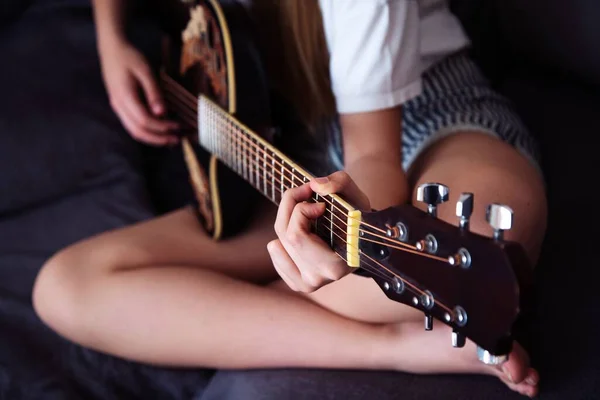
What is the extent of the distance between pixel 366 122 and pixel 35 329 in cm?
49

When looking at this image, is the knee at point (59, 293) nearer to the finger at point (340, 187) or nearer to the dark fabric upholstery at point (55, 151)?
the dark fabric upholstery at point (55, 151)

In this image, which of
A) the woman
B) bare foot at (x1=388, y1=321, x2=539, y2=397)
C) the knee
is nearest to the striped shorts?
the woman

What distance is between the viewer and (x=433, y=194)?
46cm

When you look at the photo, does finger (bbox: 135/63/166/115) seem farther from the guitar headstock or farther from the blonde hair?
the guitar headstock

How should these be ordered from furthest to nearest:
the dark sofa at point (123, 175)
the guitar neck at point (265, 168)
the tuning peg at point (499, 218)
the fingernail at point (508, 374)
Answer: the dark sofa at point (123, 175) → the fingernail at point (508, 374) → the guitar neck at point (265, 168) → the tuning peg at point (499, 218)

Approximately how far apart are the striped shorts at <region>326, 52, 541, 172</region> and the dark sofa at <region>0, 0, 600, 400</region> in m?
0.13

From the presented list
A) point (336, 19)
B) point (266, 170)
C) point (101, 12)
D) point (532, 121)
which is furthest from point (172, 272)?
point (532, 121)

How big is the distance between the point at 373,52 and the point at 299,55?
15cm

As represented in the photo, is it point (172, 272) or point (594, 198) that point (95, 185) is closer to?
point (172, 272)

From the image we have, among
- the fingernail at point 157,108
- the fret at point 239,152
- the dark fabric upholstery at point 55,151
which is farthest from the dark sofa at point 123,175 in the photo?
the fret at point 239,152

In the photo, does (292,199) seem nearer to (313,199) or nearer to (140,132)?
(313,199)

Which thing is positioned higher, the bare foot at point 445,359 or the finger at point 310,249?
the finger at point 310,249

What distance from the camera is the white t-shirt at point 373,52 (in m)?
0.73

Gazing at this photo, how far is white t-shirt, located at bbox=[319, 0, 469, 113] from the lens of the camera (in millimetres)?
727
